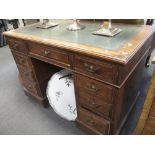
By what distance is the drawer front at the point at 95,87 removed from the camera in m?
0.87

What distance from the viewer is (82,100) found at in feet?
3.49

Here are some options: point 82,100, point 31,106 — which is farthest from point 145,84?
point 31,106

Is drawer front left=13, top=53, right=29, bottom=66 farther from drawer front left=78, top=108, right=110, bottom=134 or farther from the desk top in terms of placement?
drawer front left=78, top=108, right=110, bottom=134

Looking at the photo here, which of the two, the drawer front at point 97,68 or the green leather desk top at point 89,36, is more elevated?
the green leather desk top at point 89,36

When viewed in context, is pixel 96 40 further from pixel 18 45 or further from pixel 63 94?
pixel 18 45

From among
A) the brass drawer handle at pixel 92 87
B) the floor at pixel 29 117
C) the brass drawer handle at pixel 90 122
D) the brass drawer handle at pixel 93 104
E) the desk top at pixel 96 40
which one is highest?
the desk top at pixel 96 40

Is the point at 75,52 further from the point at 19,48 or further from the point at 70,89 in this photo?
the point at 19,48

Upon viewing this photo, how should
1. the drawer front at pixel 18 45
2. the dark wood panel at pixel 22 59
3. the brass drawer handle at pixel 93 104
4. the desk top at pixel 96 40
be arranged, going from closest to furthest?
the desk top at pixel 96 40 → the brass drawer handle at pixel 93 104 → the drawer front at pixel 18 45 → the dark wood panel at pixel 22 59

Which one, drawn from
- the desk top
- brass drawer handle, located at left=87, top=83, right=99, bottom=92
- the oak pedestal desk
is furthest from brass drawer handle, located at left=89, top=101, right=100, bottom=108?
the desk top

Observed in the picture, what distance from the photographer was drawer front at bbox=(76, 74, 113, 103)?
866 mm

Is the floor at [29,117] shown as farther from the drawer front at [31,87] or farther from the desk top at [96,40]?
the desk top at [96,40]

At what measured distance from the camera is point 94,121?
43.0 inches

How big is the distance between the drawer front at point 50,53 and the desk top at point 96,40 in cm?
6

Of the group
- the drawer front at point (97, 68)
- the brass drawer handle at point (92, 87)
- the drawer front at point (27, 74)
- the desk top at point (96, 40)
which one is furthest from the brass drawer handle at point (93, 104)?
the drawer front at point (27, 74)
